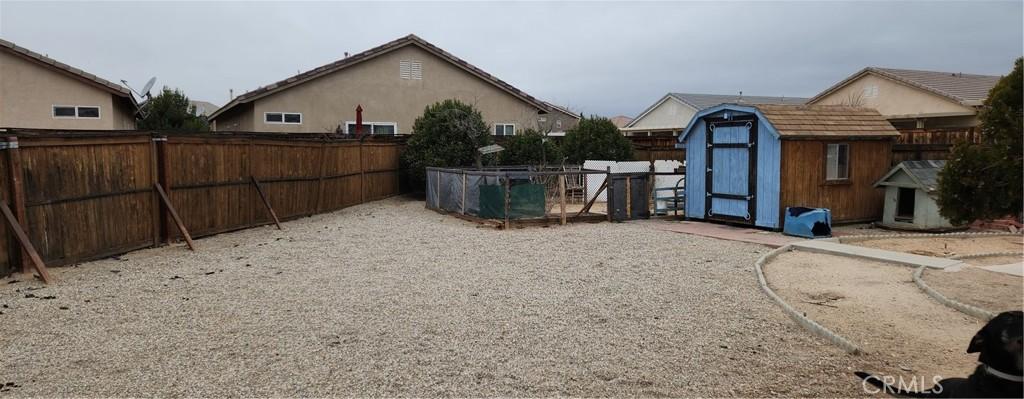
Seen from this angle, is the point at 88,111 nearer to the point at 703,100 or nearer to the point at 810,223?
the point at 810,223

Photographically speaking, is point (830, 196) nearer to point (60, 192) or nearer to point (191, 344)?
point (191, 344)

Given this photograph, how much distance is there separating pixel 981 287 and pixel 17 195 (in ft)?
40.0

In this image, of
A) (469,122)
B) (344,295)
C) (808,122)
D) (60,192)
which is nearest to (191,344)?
(344,295)

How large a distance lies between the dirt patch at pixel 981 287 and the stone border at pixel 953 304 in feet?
0.41

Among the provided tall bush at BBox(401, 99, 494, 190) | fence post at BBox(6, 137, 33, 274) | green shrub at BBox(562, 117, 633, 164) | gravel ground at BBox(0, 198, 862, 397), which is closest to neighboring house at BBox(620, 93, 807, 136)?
green shrub at BBox(562, 117, 633, 164)

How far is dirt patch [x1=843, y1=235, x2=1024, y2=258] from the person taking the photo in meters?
11.1

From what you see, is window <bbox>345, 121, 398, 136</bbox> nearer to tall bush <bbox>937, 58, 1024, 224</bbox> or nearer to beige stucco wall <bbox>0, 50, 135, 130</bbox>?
beige stucco wall <bbox>0, 50, 135, 130</bbox>

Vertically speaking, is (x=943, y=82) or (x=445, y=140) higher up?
(x=943, y=82)

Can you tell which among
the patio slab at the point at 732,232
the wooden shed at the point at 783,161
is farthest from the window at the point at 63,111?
the wooden shed at the point at 783,161

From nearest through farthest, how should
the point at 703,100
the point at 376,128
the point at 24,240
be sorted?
1. the point at 24,240
2. the point at 376,128
3. the point at 703,100

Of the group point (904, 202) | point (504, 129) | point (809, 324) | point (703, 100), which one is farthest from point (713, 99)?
point (809, 324)

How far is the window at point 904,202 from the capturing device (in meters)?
14.6

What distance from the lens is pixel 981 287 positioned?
817 centimetres

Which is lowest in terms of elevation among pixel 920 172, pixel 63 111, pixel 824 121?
pixel 920 172
